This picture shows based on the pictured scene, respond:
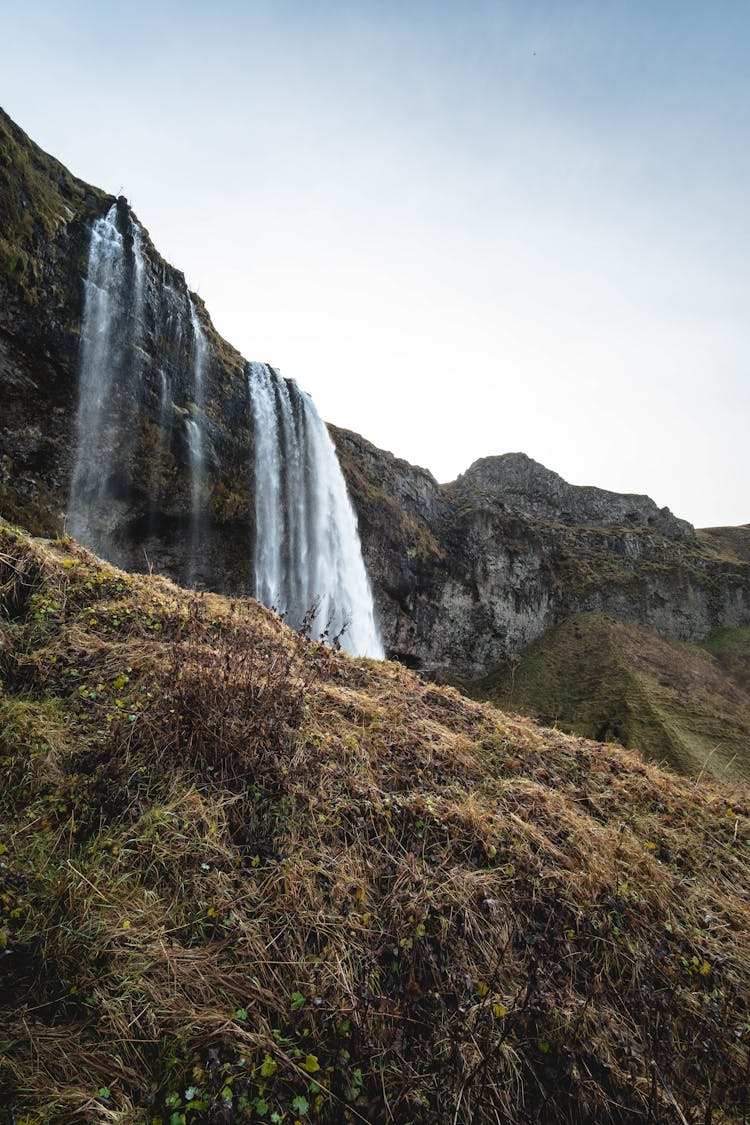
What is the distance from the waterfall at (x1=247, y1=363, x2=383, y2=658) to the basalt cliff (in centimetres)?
81

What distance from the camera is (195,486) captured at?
21.5 metres

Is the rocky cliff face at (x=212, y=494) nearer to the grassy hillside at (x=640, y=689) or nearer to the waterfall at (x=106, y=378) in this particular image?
the waterfall at (x=106, y=378)

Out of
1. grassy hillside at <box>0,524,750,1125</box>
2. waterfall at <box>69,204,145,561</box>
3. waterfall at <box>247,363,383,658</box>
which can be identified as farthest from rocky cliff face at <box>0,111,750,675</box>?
grassy hillside at <box>0,524,750,1125</box>

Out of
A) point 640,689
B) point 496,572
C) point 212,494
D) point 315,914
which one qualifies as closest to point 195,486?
point 212,494

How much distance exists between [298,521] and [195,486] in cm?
541

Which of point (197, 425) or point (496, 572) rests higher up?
point (197, 425)

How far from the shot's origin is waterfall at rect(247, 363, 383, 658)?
75.7ft

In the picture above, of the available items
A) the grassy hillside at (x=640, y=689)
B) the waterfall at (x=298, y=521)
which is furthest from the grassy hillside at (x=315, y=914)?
the grassy hillside at (x=640, y=689)

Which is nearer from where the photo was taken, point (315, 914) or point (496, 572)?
point (315, 914)

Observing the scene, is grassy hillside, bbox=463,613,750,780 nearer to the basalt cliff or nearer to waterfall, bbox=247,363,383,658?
the basalt cliff

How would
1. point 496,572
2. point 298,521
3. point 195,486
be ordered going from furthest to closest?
point 496,572, point 298,521, point 195,486

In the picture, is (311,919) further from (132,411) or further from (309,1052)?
(132,411)

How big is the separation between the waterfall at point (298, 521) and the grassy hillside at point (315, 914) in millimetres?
17962

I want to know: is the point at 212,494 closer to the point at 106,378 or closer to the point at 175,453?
the point at 175,453
